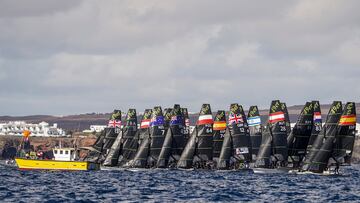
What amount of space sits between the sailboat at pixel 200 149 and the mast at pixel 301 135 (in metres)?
15.7

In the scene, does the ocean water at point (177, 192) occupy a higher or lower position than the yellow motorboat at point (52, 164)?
lower

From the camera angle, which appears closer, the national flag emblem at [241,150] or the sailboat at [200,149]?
the national flag emblem at [241,150]

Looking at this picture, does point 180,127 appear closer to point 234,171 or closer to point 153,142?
point 153,142

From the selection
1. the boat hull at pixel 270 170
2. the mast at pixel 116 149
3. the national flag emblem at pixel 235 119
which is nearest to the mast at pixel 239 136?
the national flag emblem at pixel 235 119

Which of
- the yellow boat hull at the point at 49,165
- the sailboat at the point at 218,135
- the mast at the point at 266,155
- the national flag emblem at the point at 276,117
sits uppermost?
the national flag emblem at the point at 276,117

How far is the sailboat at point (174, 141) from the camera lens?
158m

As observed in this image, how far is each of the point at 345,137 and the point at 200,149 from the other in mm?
35254

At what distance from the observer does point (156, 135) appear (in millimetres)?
158500

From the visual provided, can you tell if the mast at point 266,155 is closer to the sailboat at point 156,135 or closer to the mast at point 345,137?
the mast at point 345,137

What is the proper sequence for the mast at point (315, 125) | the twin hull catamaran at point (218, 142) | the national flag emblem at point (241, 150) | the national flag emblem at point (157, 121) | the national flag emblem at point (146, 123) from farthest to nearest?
1. the national flag emblem at point (146, 123)
2. the national flag emblem at point (157, 121)
3. the national flag emblem at point (241, 150)
4. the mast at point (315, 125)
5. the twin hull catamaran at point (218, 142)

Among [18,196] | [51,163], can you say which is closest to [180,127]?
[51,163]

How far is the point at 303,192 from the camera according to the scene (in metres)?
87.6

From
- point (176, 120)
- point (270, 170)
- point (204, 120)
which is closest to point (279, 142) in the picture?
point (270, 170)

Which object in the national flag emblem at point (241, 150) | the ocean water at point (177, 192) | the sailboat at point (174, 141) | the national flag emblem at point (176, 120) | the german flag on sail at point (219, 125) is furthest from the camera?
the national flag emblem at point (176, 120)
